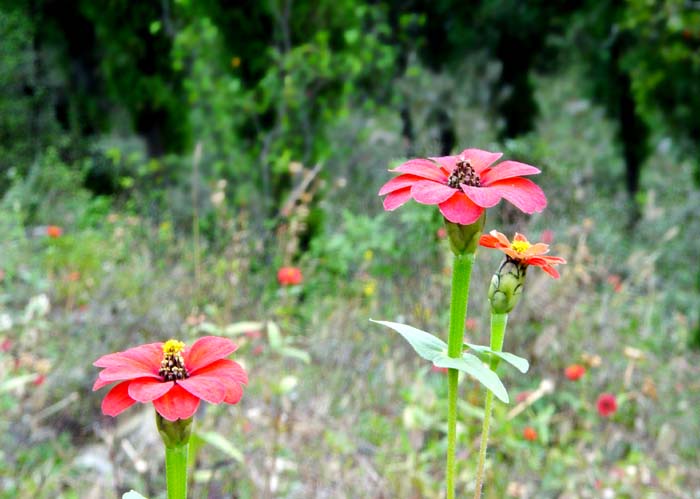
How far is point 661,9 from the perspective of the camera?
5992 millimetres

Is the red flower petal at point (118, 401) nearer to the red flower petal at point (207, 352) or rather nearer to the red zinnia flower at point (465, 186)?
the red flower petal at point (207, 352)

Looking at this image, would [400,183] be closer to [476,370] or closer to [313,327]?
[476,370]

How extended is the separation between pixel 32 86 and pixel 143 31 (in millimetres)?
2317

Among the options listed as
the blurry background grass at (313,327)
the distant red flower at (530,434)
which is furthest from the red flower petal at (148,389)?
the distant red flower at (530,434)

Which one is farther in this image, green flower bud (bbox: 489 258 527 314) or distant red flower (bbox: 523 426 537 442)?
distant red flower (bbox: 523 426 537 442)

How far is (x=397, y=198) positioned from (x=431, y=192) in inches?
1.8

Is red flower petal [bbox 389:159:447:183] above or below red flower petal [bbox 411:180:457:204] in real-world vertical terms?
above

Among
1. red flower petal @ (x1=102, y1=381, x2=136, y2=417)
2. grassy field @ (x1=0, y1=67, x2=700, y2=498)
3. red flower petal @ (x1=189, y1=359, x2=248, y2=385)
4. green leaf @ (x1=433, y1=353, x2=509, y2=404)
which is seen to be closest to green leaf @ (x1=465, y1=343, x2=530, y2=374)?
green leaf @ (x1=433, y1=353, x2=509, y2=404)

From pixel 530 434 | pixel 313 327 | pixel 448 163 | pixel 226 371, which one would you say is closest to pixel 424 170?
pixel 448 163

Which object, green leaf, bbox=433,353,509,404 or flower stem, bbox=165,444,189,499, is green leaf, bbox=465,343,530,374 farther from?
flower stem, bbox=165,444,189,499

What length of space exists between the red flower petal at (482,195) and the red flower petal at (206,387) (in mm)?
303

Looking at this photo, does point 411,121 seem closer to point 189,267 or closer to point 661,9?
point 661,9

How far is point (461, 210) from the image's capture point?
0.73 meters

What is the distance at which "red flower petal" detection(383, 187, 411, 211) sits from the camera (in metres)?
0.77
